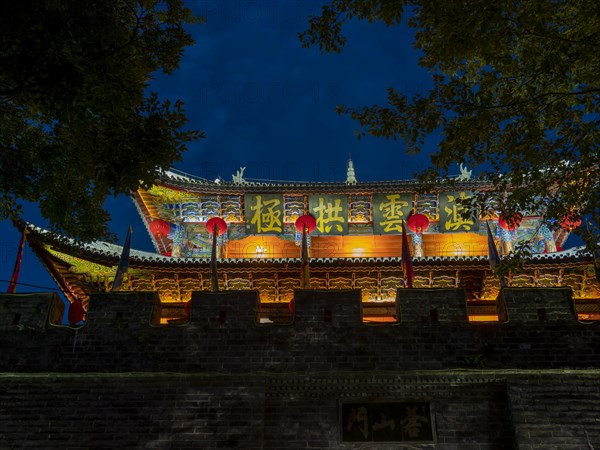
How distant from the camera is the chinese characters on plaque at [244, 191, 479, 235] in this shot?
1688 cm

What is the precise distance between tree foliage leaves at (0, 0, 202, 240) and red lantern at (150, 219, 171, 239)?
Result: 30.1 feet

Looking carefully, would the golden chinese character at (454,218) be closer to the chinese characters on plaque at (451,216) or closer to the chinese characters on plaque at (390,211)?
the chinese characters on plaque at (451,216)

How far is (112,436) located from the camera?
5.95 metres

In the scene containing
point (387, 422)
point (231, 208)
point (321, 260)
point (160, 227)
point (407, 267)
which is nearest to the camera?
point (387, 422)

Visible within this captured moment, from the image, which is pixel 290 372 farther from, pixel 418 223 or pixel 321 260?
pixel 418 223

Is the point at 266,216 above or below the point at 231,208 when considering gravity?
below

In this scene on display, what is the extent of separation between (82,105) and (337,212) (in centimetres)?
1149

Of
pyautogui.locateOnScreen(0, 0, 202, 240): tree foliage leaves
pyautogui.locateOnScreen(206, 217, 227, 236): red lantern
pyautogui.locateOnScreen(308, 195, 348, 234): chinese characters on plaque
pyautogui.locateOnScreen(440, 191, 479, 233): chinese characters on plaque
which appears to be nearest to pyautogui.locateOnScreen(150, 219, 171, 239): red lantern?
pyautogui.locateOnScreen(206, 217, 227, 236): red lantern

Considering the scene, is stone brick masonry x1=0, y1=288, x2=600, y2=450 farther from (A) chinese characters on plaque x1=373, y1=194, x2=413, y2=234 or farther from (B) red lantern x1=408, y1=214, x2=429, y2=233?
(A) chinese characters on plaque x1=373, y1=194, x2=413, y2=234

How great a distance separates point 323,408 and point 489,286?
9381mm

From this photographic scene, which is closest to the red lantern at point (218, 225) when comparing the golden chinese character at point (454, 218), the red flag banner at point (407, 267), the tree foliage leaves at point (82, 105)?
the red flag banner at point (407, 267)

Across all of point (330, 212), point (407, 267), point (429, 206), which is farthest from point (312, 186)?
point (407, 267)

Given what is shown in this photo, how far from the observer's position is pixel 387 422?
239 inches

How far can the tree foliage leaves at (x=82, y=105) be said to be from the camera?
607cm
